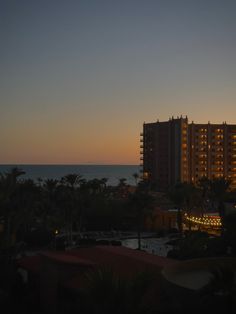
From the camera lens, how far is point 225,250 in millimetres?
32562

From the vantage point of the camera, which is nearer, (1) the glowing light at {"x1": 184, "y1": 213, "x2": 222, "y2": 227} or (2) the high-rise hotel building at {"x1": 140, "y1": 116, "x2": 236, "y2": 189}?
(1) the glowing light at {"x1": 184, "y1": 213, "x2": 222, "y2": 227}

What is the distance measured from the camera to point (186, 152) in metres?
124

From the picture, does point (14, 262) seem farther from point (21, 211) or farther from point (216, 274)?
point (216, 274)

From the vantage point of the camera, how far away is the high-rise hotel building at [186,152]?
122750mm

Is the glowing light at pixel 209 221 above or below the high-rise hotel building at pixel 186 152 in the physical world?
below

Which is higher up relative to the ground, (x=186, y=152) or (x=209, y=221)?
(x=186, y=152)

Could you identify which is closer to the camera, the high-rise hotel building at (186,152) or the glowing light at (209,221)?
the glowing light at (209,221)

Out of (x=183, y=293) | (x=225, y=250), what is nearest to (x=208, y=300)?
(x=183, y=293)

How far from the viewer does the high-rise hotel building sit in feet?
403

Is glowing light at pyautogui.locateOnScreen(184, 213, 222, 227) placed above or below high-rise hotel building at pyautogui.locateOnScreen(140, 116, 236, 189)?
below

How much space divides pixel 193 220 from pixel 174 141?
69397 mm

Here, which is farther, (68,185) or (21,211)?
(68,185)

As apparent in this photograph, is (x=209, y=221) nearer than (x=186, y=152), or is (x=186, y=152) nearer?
(x=209, y=221)

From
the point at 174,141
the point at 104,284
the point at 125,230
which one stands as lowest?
the point at 125,230
